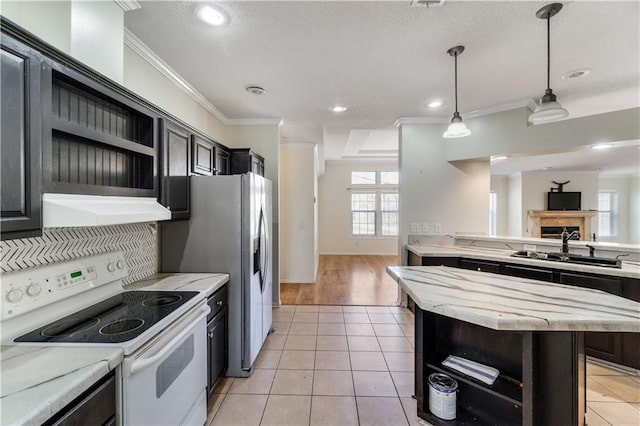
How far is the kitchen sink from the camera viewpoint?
2.58 metres

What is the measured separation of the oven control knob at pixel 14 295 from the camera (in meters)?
1.19

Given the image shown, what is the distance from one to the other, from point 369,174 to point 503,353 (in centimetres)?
722

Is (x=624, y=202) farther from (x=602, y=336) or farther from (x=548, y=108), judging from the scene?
(x=548, y=108)

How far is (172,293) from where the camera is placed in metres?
1.83

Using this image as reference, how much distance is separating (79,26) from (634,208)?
13287 millimetres

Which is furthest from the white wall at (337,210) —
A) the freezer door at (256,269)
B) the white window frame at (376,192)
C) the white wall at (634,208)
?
the white wall at (634,208)

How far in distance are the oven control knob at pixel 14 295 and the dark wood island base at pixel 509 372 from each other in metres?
2.16

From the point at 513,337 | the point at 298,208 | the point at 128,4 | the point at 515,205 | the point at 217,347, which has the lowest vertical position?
the point at 217,347

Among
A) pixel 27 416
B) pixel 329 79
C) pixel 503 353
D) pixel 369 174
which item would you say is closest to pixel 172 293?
pixel 27 416

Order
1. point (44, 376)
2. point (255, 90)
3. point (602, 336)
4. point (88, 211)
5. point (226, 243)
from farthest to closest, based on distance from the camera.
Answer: point (255, 90), point (602, 336), point (226, 243), point (88, 211), point (44, 376)

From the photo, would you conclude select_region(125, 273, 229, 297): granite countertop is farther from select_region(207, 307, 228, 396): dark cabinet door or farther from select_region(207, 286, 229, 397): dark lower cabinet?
select_region(207, 307, 228, 396): dark cabinet door

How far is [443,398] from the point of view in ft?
5.63

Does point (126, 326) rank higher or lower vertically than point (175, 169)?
lower

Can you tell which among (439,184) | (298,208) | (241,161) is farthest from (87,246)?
(439,184)
